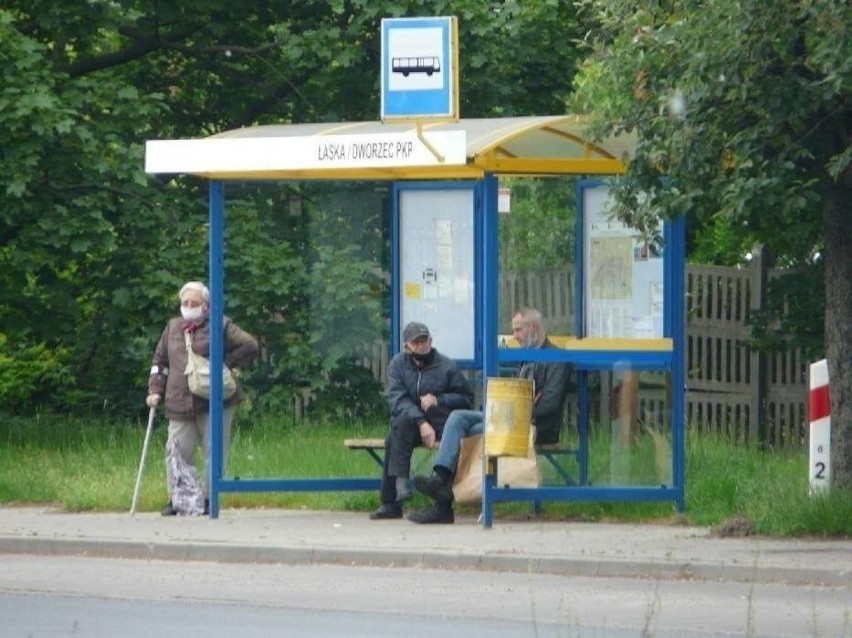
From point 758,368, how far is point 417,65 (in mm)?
9036

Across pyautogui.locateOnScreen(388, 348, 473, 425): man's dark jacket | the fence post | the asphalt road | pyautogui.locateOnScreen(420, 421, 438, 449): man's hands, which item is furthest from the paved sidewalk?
the fence post

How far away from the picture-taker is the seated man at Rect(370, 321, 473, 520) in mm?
14586

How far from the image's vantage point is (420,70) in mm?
13352

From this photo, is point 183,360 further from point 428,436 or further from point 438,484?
point 438,484

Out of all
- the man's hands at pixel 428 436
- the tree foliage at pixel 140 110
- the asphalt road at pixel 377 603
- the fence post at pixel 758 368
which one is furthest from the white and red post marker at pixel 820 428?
the fence post at pixel 758 368

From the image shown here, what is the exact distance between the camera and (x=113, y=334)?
22094 mm

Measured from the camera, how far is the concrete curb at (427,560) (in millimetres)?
11625

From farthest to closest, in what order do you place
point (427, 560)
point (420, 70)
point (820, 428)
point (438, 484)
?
1. point (438, 484)
2. point (820, 428)
3. point (420, 70)
4. point (427, 560)

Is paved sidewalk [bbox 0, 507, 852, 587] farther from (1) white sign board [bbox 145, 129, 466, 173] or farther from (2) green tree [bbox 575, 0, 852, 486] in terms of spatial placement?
(1) white sign board [bbox 145, 129, 466, 173]

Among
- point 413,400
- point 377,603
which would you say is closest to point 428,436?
point 413,400

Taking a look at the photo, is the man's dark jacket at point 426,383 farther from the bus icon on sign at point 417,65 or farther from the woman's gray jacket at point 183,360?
the bus icon on sign at point 417,65

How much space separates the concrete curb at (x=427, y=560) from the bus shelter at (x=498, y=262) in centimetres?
143

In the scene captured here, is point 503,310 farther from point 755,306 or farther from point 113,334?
point 113,334

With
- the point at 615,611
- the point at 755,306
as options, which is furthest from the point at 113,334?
the point at 615,611
